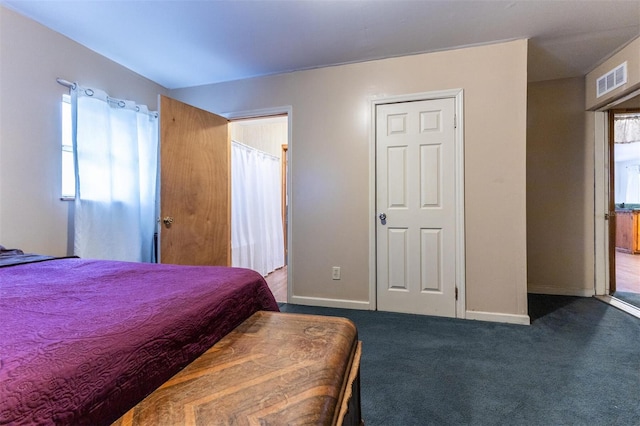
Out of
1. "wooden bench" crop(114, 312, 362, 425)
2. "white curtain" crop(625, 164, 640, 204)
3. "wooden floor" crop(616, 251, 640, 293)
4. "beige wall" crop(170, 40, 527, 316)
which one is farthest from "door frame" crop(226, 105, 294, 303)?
"white curtain" crop(625, 164, 640, 204)

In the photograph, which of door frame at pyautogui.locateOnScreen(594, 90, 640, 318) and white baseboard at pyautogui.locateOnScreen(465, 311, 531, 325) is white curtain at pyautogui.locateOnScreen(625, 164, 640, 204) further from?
white baseboard at pyautogui.locateOnScreen(465, 311, 531, 325)

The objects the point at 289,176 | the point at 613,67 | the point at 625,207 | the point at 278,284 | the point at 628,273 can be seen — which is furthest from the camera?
the point at 625,207

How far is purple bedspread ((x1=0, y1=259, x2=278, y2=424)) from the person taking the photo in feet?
1.83

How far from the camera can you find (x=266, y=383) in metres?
0.75

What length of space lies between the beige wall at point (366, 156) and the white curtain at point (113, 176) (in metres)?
0.81

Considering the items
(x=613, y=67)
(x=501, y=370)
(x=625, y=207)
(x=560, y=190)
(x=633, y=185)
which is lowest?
(x=501, y=370)

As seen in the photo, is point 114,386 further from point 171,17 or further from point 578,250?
point 578,250

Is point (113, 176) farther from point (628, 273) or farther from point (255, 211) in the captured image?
point (628, 273)

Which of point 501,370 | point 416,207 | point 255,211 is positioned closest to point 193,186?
point 255,211

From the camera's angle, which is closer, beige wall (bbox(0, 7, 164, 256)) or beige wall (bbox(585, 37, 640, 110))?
beige wall (bbox(0, 7, 164, 256))

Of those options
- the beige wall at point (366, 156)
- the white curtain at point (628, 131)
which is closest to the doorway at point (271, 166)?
the beige wall at point (366, 156)

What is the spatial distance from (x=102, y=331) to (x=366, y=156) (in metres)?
2.37

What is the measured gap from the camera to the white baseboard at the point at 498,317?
2.36 metres

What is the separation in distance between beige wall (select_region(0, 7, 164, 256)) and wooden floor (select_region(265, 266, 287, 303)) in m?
1.91
